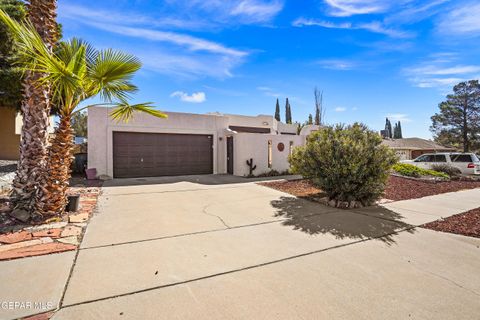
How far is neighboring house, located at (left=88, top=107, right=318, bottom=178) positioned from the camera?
11219 millimetres

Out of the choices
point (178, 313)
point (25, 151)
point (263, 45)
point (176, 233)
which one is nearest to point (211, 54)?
point (263, 45)

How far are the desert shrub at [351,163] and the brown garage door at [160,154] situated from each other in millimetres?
7760

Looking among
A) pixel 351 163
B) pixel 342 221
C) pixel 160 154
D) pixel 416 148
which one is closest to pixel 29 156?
pixel 342 221

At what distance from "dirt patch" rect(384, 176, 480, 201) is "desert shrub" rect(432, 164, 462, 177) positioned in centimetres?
246

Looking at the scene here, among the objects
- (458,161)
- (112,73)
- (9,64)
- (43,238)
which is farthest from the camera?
(458,161)

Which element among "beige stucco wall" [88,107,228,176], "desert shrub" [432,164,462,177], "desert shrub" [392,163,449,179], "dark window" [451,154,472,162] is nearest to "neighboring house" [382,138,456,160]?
"dark window" [451,154,472,162]

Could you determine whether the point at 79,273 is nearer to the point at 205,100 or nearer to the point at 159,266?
the point at 159,266

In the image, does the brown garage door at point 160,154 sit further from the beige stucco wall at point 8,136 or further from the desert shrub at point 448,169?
the desert shrub at point 448,169

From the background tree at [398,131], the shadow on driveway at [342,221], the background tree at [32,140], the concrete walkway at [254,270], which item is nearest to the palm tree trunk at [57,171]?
the background tree at [32,140]

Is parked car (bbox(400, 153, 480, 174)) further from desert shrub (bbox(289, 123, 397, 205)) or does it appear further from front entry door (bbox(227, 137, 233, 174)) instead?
front entry door (bbox(227, 137, 233, 174))

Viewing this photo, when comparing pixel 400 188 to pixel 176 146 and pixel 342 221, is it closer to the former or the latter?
pixel 342 221

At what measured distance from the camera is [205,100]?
2075 cm

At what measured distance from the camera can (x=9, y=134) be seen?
12969 millimetres

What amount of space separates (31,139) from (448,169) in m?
18.2
